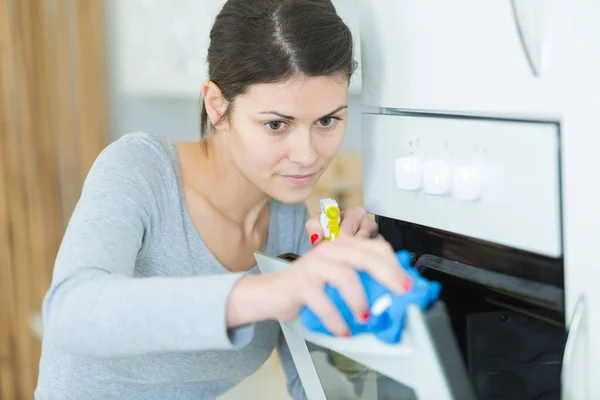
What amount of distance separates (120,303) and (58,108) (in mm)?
1737

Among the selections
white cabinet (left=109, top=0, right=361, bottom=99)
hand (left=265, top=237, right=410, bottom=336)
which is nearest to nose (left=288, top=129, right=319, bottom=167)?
A: hand (left=265, top=237, right=410, bottom=336)

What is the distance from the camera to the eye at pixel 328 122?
0.99m

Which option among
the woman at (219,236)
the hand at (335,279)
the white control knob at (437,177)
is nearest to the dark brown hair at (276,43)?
the woman at (219,236)

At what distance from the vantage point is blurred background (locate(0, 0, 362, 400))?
220cm

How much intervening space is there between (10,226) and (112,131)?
442 millimetres

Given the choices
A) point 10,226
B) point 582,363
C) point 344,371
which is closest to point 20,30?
point 10,226

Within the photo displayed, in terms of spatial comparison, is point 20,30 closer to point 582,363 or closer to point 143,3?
point 143,3

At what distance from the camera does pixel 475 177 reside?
77 cm

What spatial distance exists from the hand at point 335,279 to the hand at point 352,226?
1.14 ft

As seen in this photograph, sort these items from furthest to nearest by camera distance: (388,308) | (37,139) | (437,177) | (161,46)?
1. (161,46)
2. (37,139)
3. (437,177)
4. (388,308)

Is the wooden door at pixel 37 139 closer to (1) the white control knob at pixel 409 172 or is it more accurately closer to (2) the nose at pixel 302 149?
(2) the nose at pixel 302 149

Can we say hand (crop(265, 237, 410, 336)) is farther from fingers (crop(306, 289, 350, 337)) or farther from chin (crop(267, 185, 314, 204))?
chin (crop(267, 185, 314, 204))

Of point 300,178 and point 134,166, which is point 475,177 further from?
point 134,166

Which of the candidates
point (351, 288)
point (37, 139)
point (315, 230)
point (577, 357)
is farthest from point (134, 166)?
point (37, 139)
